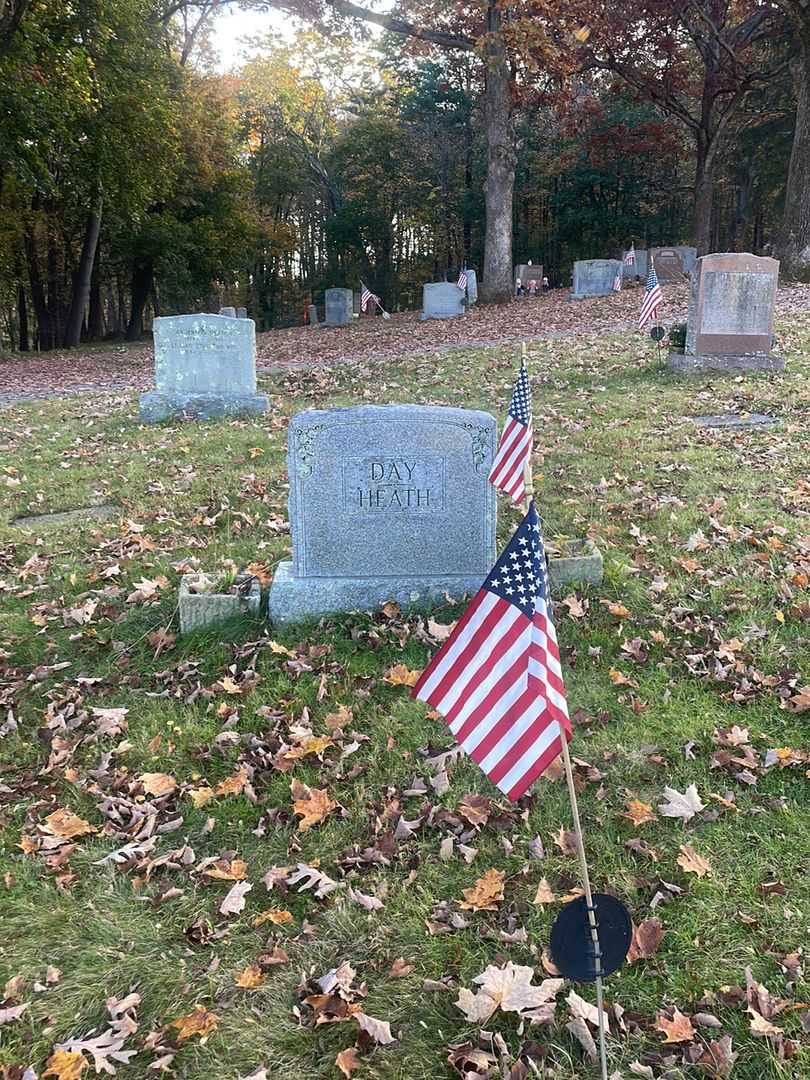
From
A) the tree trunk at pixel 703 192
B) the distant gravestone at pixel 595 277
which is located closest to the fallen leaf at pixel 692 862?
the distant gravestone at pixel 595 277

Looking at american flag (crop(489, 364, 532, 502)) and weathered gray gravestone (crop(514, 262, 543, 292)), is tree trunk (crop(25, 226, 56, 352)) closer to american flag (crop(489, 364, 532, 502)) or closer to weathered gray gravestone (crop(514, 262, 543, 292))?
weathered gray gravestone (crop(514, 262, 543, 292))

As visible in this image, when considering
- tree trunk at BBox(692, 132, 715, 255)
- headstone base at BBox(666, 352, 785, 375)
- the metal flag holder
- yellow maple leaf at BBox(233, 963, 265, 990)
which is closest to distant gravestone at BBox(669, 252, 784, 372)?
headstone base at BBox(666, 352, 785, 375)

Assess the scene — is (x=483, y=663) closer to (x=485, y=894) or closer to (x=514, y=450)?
(x=485, y=894)

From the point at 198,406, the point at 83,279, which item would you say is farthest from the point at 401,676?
the point at 83,279

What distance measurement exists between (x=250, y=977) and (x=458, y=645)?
1397mm

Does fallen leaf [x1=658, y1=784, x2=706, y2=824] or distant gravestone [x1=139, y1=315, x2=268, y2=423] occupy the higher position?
distant gravestone [x1=139, y1=315, x2=268, y2=423]

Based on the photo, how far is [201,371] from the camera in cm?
1204

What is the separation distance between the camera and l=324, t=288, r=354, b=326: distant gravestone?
98.5ft

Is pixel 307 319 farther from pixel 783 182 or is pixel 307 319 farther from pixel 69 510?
pixel 69 510

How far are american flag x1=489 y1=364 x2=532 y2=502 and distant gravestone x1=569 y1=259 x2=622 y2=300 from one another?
72.4 ft

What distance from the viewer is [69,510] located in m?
7.74

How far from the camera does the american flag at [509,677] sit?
2.47 metres

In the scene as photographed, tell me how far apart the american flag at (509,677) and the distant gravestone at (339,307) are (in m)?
28.6

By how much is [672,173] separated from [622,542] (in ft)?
125
